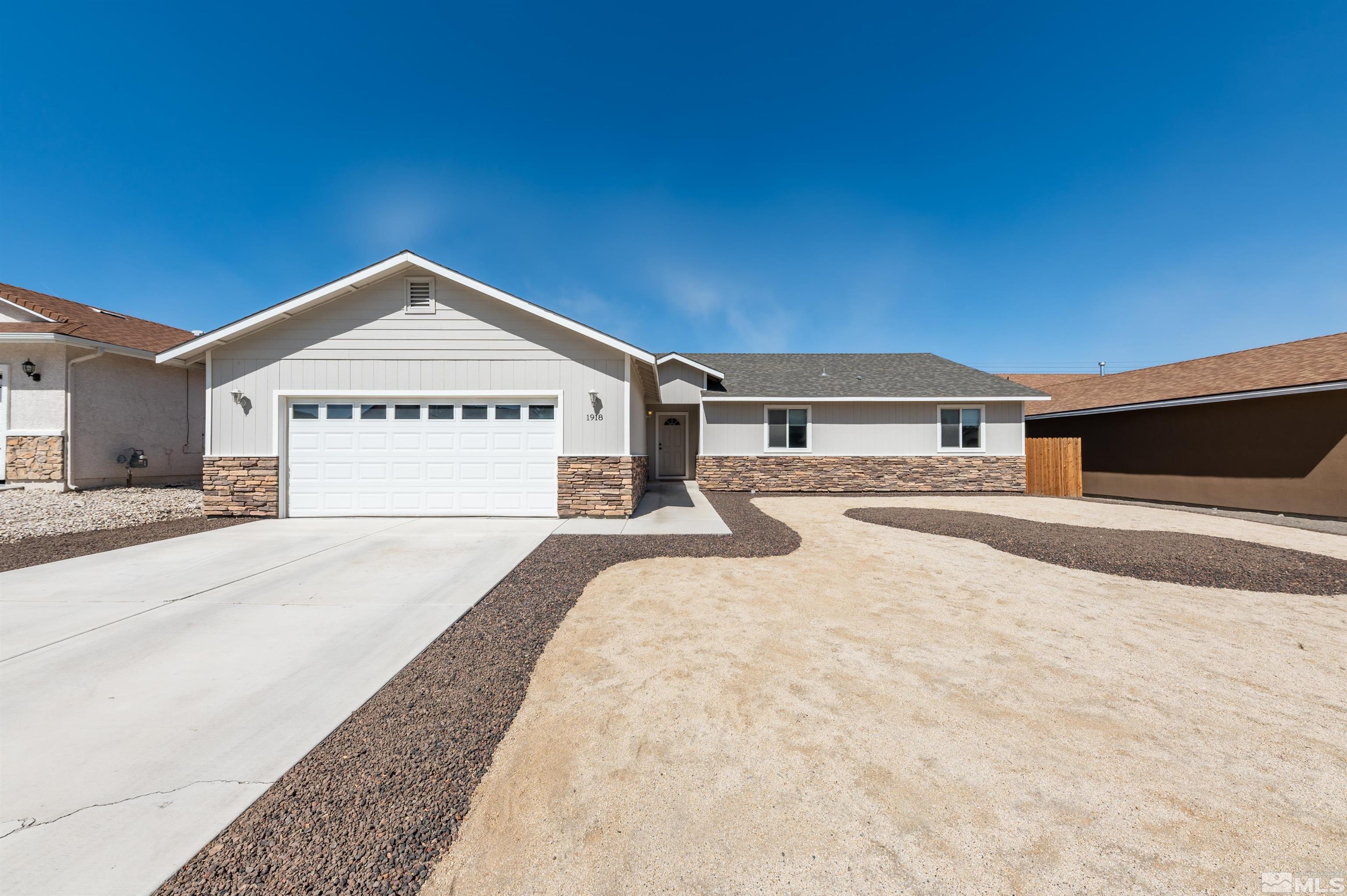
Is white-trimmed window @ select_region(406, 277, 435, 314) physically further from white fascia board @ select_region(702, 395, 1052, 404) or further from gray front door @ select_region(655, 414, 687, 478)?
gray front door @ select_region(655, 414, 687, 478)

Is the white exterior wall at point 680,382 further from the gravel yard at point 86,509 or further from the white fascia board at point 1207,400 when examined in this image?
the gravel yard at point 86,509

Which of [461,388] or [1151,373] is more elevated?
[1151,373]

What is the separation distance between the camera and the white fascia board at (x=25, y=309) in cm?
1088

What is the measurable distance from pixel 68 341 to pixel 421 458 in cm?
852

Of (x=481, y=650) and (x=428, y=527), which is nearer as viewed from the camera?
(x=481, y=650)

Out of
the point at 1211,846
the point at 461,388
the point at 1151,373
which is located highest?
the point at 1151,373

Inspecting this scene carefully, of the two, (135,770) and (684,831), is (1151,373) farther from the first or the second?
(135,770)

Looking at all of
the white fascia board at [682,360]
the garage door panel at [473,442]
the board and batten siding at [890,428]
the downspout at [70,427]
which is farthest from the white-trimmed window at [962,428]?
the downspout at [70,427]

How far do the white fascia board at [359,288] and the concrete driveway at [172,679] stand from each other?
13.5 ft

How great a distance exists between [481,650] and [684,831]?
209 cm

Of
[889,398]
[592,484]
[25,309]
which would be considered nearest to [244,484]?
[592,484]

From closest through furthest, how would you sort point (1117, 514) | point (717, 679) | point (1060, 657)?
point (717, 679) < point (1060, 657) < point (1117, 514)

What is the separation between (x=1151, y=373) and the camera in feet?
48.1

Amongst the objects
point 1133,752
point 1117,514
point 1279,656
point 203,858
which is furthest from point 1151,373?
point 203,858
